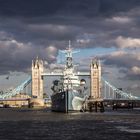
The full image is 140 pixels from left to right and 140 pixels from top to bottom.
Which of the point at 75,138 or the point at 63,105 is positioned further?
the point at 63,105

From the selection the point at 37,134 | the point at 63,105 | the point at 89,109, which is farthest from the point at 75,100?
the point at 37,134

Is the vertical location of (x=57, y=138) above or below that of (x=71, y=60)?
below

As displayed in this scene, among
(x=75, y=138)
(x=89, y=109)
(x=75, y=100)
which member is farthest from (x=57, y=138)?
(x=89, y=109)

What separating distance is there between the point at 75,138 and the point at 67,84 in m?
103

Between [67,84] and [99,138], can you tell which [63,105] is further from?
[99,138]

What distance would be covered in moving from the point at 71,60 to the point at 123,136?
12595 cm

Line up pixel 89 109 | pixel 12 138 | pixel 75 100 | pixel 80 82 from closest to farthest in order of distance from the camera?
1. pixel 12 138
2. pixel 75 100
3. pixel 80 82
4. pixel 89 109

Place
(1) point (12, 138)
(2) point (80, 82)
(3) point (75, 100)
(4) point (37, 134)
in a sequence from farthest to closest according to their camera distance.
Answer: (2) point (80, 82)
(3) point (75, 100)
(4) point (37, 134)
(1) point (12, 138)

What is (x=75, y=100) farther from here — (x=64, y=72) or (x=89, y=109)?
(x=89, y=109)

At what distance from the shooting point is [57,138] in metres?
61.4

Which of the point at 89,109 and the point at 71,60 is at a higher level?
the point at 71,60

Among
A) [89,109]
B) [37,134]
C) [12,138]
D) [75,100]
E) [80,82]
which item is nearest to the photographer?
[12,138]

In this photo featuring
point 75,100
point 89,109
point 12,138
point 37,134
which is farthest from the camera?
point 89,109

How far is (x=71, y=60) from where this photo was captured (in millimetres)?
189750
